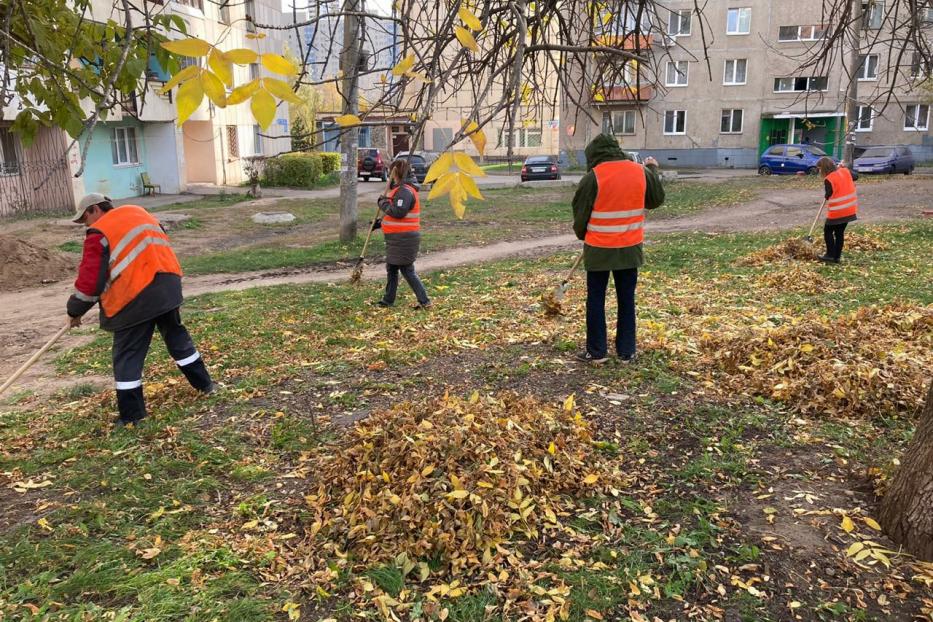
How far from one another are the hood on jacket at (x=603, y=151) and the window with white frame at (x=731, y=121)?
3830cm

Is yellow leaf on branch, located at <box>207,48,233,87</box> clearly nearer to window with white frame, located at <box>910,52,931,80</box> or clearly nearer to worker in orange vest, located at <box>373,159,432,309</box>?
window with white frame, located at <box>910,52,931,80</box>

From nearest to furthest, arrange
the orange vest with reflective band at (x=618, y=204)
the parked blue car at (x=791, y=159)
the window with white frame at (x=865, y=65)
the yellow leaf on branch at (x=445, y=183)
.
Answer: the yellow leaf on branch at (x=445, y=183)
the window with white frame at (x=865, y=65)
the orange vest with reflective band at (x=618, y=204)
the parked blue car at (x=791, y=159)

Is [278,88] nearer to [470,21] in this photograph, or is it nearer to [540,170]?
[470,21]

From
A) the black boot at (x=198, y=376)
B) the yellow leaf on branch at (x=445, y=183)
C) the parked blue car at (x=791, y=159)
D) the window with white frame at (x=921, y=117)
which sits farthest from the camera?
the window with white frame at (x=921, y=117)

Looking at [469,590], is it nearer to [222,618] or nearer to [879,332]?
[222,618]

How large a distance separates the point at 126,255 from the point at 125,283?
0.20 m

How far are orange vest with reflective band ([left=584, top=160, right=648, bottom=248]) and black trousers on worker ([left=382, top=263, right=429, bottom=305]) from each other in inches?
125

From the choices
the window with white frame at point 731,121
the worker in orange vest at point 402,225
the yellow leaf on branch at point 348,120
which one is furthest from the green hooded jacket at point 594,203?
the window with white frame at point 731,121

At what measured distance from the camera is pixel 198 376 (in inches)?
218

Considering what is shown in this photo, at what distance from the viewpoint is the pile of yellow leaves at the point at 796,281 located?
8.67 meters

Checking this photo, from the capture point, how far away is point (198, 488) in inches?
153

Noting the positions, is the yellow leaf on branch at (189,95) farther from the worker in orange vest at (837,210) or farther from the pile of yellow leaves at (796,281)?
the worker in orange vest at (837,210)

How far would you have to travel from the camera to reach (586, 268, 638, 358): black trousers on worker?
5746mm

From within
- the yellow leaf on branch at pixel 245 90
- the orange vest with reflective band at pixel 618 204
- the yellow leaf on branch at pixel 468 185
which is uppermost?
the yellow leaf on branch at pixel 245 90
